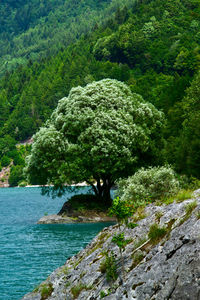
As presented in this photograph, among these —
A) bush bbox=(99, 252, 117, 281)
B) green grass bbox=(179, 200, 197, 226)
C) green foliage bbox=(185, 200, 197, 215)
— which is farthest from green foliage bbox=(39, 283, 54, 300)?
green foliage bbox=(185, 200, 197, 215)

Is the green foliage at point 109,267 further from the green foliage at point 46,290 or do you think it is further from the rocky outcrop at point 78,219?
the rocky outcrop at point 78,219

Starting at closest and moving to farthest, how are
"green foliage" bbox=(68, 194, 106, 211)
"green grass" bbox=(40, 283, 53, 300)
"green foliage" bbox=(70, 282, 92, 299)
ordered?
1. "green foliage" bbox=(70, 282, 92, 299)
2. "green grass" bbox=(40, 283, 53, 300)
3. "green foliage" bbox=(68, 194, 106, 211)

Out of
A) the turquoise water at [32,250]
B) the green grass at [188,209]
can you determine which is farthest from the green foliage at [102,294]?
the turquoise water at [32,250]

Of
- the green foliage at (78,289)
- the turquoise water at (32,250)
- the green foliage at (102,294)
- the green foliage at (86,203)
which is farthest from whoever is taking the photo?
the green foliage at (86,203)

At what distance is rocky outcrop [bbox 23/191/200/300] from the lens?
10.0 meters

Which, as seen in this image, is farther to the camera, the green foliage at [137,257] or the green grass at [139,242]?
the green grass at [139,242]

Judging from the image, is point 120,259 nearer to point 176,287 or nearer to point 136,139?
point 176,287

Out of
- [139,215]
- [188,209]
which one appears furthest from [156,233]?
[139,215]

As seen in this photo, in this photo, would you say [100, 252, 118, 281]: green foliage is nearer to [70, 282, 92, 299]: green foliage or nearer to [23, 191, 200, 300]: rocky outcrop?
[23, 191, 200, 300]: rocky outcrop

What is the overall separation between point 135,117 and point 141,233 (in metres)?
42.6

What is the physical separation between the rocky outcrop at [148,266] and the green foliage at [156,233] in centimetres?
5

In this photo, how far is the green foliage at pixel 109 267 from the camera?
41.1 ft

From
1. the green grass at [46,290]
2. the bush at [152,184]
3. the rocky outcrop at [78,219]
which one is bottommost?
the rocky outcrop at [78,219]

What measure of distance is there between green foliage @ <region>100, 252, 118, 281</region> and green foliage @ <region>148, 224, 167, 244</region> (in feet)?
4.60
